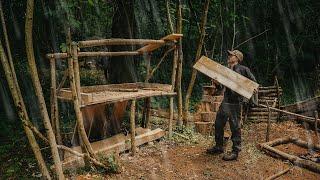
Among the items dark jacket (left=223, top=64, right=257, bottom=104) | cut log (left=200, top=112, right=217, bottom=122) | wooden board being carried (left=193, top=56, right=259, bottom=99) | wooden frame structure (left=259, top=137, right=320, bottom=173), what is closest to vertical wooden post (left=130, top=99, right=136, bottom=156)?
wooden board being carried (left=193, top=56, right=259, bottom=99)

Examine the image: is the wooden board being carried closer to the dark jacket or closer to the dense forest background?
the dark jacket

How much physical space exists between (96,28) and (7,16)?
257 inches

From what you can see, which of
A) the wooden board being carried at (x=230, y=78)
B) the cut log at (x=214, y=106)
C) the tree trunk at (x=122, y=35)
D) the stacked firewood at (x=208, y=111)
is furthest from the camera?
the tree trunk at (x=122, y=35)

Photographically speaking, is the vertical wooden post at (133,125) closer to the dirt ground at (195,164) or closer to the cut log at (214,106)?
the dirt ground at (195,164)

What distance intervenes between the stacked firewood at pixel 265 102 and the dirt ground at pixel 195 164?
2483 mm

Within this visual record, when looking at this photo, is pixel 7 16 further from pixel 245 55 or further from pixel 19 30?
pixel 245 55

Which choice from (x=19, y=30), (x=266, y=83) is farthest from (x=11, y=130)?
(x=266, y=83)

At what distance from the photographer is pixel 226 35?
17797mm

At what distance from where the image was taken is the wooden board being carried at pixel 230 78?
7377 millimetres

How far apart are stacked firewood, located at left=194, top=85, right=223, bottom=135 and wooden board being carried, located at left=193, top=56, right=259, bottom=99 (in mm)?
1732

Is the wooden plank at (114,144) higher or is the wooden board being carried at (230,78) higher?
the wooden board being carried at (230,78)

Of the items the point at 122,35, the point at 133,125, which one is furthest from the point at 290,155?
the point at 122,35

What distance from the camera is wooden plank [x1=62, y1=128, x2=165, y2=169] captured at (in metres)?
6.96

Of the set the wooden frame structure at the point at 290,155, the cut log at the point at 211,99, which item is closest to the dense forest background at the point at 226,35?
the cut log at the point at 211,99
